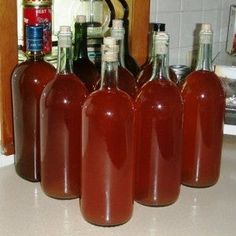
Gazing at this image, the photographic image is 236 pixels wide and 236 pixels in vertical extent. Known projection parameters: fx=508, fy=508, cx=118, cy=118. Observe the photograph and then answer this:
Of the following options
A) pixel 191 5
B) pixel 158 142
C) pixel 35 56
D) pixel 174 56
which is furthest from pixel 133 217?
pixel 191 5

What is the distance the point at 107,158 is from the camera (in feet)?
2.68

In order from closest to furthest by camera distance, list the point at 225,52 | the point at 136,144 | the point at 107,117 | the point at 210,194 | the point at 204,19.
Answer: the point at 107,117
the point at 136,144
the point at 210,194
the point at 204,19
the point at 225,52

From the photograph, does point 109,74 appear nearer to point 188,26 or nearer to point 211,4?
point 188,26

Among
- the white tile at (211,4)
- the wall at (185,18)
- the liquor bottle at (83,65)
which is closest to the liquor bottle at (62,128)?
the liquor bottle at (83,65)

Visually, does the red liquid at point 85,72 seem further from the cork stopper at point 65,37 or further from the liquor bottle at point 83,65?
the cork stopper at point 65,37

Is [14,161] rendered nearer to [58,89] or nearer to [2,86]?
[2,86]

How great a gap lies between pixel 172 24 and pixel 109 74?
717 millimetres

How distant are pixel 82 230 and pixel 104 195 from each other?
0.23 ft

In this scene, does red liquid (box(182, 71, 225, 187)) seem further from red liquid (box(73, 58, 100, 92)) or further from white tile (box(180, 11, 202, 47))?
white tile (box(180, 11, 202, 47))

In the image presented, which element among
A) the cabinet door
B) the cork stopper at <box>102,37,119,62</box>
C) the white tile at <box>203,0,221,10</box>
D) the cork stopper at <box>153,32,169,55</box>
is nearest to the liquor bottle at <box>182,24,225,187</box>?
the cork stopper at <box>153,32,169,55</box>

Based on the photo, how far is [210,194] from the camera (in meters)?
1.01

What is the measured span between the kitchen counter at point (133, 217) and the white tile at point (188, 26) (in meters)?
0.61

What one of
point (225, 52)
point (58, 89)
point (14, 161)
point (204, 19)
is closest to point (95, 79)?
point (58, 89)

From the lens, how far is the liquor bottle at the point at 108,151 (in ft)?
2.63
